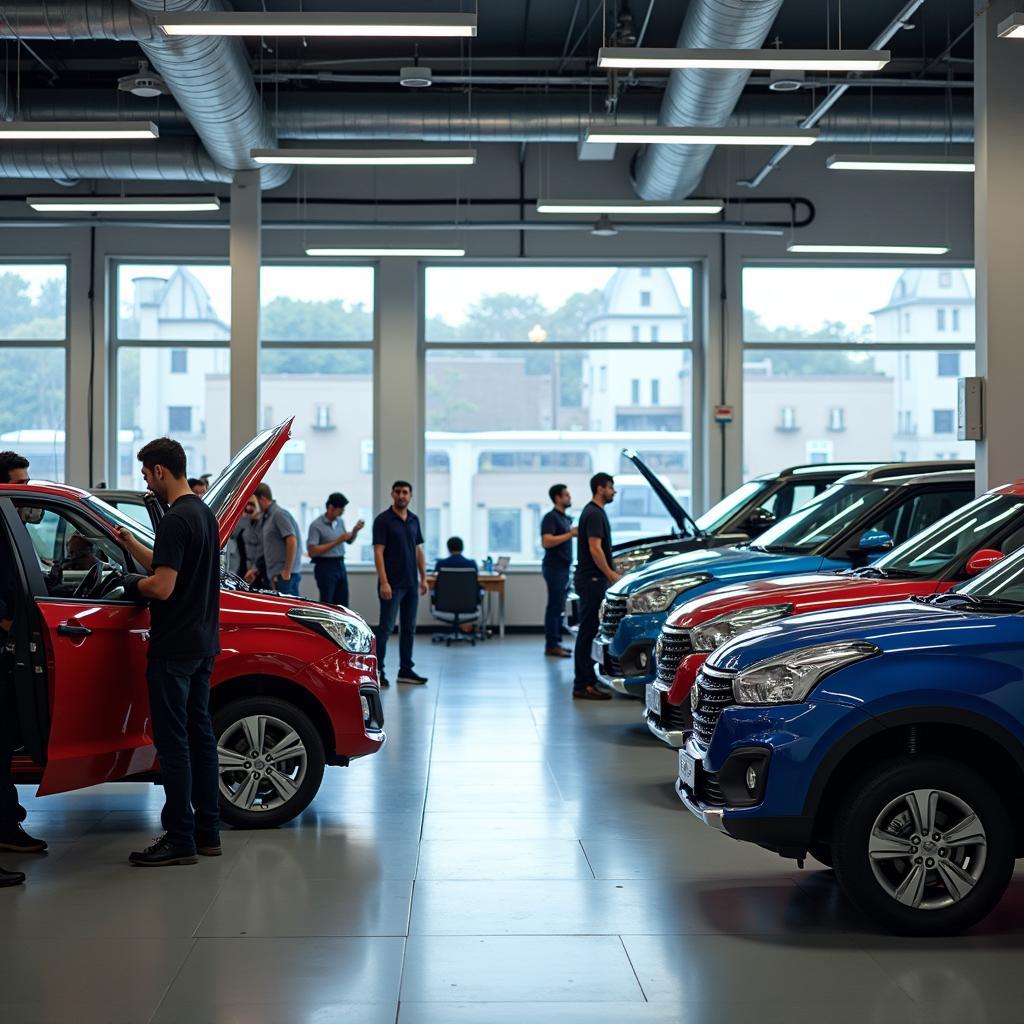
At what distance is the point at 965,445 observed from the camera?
18.4 metres

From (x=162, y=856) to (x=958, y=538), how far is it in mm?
4049

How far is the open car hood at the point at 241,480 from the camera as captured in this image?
6383mm

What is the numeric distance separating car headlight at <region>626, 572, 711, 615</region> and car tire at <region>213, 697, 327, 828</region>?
330cm

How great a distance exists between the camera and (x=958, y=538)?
671 cm

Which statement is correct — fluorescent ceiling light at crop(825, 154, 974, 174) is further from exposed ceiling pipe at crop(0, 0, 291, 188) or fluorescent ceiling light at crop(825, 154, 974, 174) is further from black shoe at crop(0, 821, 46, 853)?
black shoe at crop(0, 821, 46, 853)

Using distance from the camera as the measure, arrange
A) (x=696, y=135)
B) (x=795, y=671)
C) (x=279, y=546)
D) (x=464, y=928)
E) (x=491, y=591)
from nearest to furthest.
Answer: (x=795, y=671) < (x=464, y=928) < (x=696, y=135) < (x=279, y=546) < (x=491, y=591)

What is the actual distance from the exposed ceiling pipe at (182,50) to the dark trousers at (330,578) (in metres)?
4.21

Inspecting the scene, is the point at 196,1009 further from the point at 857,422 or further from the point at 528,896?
the point at 857,422

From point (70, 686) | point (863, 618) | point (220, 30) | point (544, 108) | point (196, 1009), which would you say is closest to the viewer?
point (196, 1009)

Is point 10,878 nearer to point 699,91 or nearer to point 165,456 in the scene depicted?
point 165,456

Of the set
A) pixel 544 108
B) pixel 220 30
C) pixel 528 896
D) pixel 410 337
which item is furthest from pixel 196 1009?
pixel 410 337

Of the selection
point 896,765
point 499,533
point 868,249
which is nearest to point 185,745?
point 896,765

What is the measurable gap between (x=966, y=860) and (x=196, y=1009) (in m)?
2.56

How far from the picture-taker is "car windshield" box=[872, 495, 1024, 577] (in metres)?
6.57
